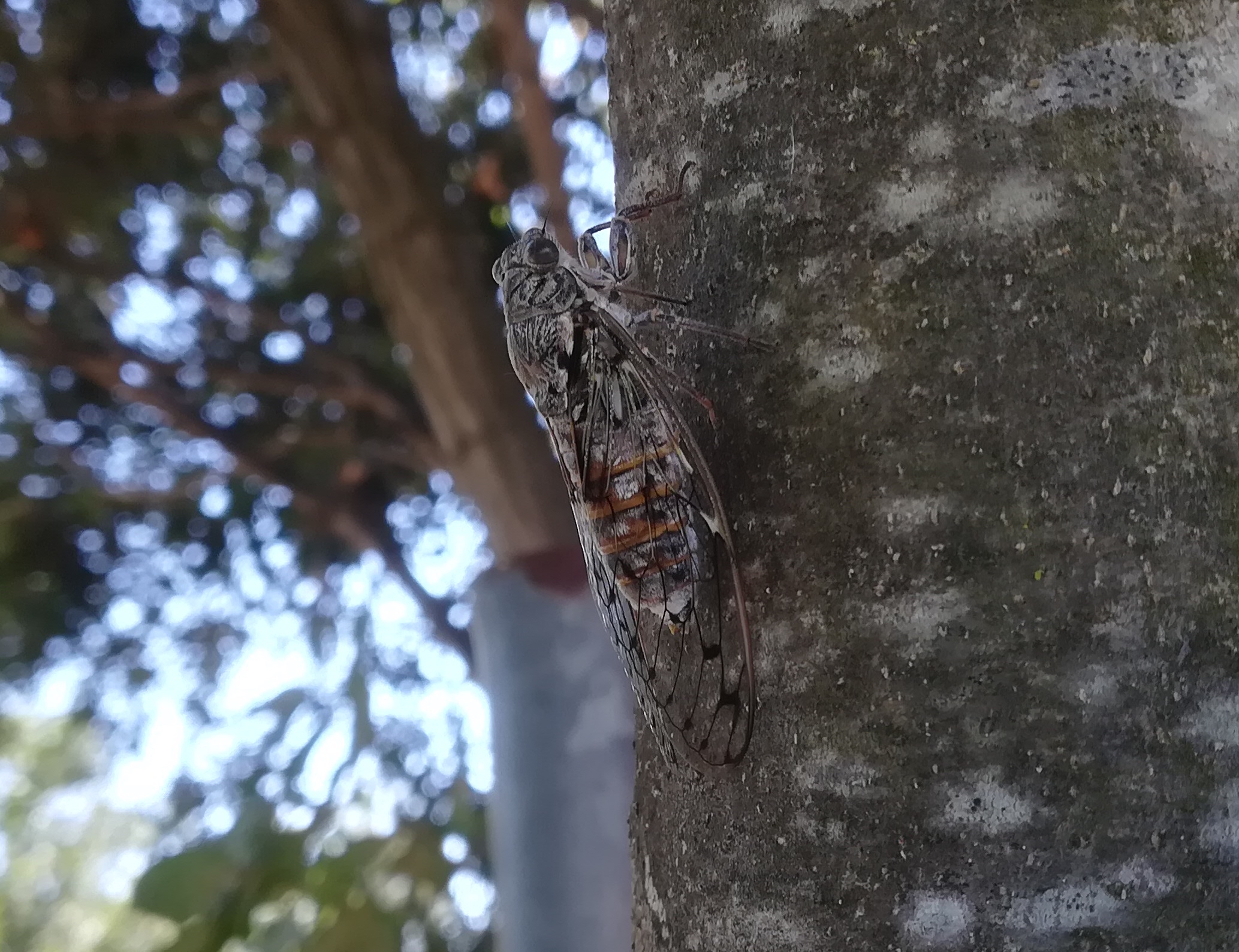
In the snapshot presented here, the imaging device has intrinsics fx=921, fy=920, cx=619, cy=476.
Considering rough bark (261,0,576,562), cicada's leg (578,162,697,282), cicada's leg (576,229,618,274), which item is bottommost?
cicada's leg (578,162,697,282)

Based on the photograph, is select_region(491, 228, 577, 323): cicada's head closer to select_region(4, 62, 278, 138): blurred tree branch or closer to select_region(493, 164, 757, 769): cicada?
select_region(493, 164, 757, 769): cicada

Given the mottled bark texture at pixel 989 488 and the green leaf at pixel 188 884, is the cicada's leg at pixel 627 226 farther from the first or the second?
the green leaf at pixel 188 884

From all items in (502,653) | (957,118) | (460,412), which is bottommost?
(957,118)

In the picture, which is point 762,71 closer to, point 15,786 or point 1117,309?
point 1117,309

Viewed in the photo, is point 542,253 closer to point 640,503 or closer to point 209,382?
point 640,503

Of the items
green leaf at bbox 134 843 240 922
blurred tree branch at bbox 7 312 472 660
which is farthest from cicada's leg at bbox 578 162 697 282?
blurred tree branch at bbox 7 312 472 660

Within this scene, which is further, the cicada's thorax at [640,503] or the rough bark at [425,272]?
the rough bark at [425,272]

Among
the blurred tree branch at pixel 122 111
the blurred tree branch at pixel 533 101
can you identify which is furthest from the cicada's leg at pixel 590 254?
the blurred tree branch at pixel 122 111

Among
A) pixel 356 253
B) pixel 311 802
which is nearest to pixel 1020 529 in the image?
pixel 311 802
